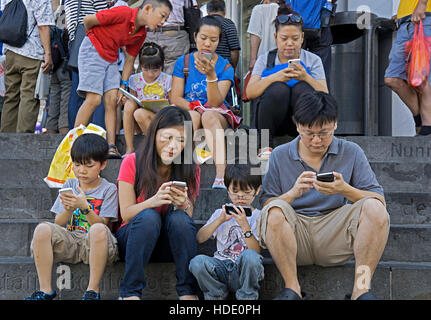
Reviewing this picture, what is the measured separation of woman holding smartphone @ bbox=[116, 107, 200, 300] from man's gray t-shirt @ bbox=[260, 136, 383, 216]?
1.57ft

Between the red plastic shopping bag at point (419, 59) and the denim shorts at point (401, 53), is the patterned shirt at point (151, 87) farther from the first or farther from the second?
the red plastic shopping bag at point (419, 59)

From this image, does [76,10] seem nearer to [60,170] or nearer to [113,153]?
[113,153]

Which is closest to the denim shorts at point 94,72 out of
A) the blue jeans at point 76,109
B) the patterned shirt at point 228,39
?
the blue jeans at point 76,109

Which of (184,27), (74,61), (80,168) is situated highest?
(184,27)

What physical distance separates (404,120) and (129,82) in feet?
10.9

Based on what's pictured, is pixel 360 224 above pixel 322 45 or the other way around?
the other way around

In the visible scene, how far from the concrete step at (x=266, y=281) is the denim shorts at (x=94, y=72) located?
1893 mm

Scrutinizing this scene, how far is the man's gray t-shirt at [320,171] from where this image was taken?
136 inches

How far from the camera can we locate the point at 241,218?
11.1 ft

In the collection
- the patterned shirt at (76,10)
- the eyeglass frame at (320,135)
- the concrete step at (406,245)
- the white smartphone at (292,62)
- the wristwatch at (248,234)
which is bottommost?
the concrete step at (406,245)

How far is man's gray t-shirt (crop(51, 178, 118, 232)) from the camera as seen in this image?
11.9 ft

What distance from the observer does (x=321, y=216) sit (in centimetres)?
346

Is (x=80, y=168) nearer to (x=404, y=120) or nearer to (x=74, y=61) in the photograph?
(x=74, y=61)
